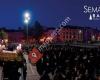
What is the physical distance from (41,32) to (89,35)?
25.0 m

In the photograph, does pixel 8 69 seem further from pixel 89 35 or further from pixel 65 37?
pixel 89 35

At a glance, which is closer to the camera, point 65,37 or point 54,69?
point 54,69

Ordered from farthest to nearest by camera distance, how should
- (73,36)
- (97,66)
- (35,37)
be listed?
1. (73,36)
2. (35,37)
3. (97,66)

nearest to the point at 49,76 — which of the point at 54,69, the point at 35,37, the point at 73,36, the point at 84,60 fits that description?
the point at 54,69

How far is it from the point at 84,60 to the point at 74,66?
43cm

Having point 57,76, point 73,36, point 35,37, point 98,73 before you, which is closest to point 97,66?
point 98,73

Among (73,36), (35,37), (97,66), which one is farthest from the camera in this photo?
(73,36)

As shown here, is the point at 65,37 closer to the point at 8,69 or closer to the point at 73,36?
the point at 73,36

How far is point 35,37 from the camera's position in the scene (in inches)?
6629

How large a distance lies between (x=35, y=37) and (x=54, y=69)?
507 feet

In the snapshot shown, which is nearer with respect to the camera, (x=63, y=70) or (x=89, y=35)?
(x=63, y=70)

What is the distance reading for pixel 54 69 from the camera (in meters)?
13.9

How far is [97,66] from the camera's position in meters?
13.6

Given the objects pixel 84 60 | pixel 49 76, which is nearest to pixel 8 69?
pixel 49 76
